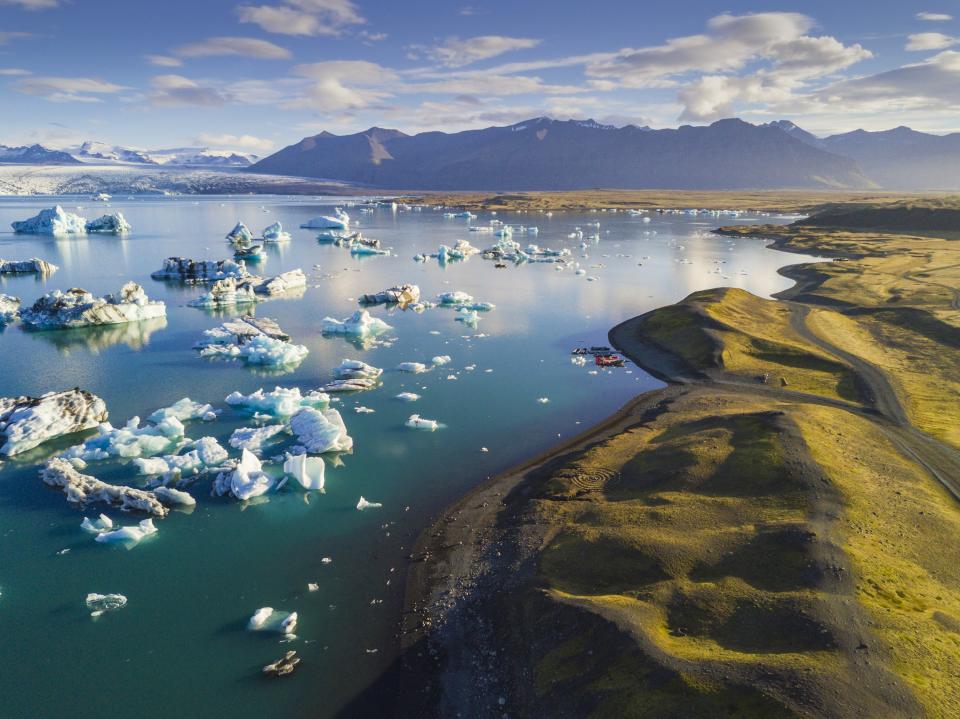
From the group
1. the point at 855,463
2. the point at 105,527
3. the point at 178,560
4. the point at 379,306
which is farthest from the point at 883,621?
the point at 379,306

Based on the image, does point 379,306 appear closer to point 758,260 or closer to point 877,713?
point 877,713

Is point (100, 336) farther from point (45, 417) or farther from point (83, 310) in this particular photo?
point (45, 417)

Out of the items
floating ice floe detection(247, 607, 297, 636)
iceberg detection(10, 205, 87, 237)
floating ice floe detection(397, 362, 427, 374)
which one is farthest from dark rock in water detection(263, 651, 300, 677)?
iceberg detection(10, 205, 87, 237)

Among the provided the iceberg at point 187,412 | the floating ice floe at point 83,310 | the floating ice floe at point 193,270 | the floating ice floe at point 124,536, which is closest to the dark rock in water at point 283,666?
the floating ice floe at point 124,536

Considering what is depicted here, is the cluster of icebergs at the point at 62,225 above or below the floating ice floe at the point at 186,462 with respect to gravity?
above

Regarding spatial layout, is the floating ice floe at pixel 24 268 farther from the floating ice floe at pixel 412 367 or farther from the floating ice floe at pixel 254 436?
the floating ice floe at pixel 254 436

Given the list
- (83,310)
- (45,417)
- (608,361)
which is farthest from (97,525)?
(83,310)
